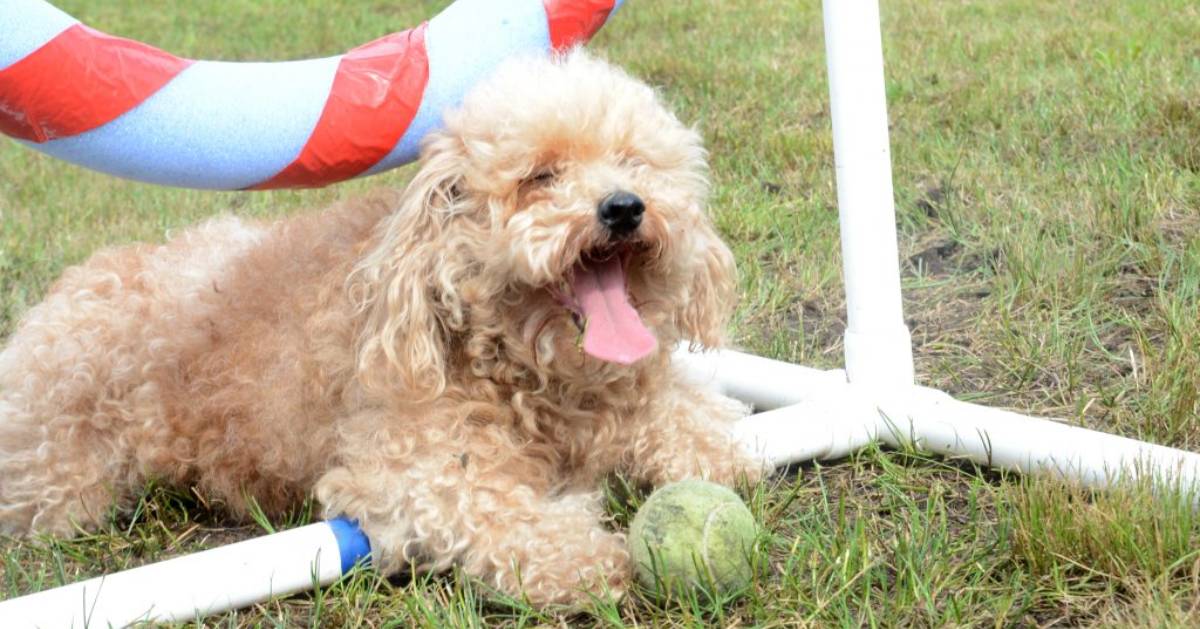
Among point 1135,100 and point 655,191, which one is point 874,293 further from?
point 1135,100

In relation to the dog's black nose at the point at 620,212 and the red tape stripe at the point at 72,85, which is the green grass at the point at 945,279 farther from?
the red tape stripe at the point at 72,85

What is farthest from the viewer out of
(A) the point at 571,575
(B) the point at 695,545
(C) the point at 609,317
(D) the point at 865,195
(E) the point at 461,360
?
(D) the point at 865,195

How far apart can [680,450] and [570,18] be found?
98 cm

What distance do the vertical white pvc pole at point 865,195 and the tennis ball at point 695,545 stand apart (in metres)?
0.86

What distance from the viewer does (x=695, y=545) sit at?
7.95 ft

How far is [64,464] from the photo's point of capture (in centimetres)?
318

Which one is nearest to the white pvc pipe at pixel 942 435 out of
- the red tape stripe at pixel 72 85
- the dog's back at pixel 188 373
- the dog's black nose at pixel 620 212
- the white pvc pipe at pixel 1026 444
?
the white pvc pipe at pixel 1026 444

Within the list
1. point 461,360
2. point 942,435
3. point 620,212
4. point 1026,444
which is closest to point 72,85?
point 461,360

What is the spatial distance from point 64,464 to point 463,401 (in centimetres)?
104

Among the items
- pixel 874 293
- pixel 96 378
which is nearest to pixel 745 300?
pixel 874 293

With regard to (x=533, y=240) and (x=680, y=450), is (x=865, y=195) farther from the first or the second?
(x=533, y=240)

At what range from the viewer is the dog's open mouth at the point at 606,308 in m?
2.61

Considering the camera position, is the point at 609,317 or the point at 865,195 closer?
the point at 609,317

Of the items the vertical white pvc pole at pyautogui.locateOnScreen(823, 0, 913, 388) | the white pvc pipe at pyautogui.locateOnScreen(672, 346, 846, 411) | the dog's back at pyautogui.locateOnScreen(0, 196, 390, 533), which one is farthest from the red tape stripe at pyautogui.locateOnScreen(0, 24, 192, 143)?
the vertical white pvc pole at pyautogui.locateOnScreen(823, 0, 913, 388)
